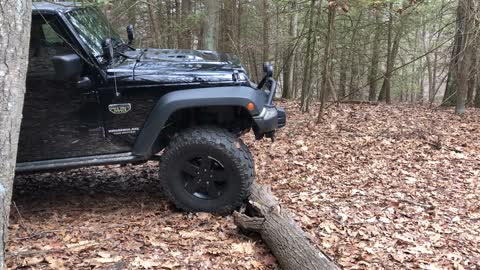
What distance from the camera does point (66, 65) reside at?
4.18 metres

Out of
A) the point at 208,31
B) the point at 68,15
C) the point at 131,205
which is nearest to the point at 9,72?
the point at 68,15

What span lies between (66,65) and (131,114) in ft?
2.59

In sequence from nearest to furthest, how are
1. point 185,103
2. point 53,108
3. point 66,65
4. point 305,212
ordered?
point 66,65
point 185,103
point 53,108
point 305,212

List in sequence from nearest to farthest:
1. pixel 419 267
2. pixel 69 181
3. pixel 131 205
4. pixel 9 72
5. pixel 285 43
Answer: pixel 9 72 → pixel 419 267 → pixel 131 205 → pixel 69 181 → pixel 285 43

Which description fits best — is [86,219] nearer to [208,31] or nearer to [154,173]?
[154,173]

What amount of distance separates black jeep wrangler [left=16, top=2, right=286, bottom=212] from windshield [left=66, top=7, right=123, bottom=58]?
0.02m

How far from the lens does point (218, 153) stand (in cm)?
458

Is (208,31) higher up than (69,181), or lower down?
higher up

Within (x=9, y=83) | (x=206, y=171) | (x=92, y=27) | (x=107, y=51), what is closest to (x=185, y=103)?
(x=206, y=171)

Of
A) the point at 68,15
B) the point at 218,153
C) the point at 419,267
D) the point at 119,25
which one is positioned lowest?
the point at 419,267

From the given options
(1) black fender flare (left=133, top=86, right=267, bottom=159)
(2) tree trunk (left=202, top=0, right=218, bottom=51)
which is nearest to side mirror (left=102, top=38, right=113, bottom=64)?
(1) black fender flare (left=133, top=86, right=267, bottom=159)

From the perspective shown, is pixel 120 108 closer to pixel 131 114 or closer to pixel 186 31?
pixel 131 114

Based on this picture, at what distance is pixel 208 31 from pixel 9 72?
691 cm

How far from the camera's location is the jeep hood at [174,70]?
459 cm
